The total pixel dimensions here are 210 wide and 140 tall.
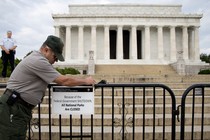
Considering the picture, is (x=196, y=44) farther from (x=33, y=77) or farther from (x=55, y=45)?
(x=33, y=77)

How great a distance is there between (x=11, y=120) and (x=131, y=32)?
5169 centimetres

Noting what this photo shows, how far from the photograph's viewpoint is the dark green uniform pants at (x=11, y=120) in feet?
13.1

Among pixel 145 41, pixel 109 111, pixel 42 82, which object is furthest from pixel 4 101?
pixel 145 41

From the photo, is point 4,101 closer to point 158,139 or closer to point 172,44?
point 158,139

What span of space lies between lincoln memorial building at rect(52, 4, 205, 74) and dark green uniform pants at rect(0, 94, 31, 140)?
152 feet

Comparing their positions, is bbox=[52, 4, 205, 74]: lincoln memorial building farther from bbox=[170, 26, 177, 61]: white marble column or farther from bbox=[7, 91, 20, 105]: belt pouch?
bbox=[7, 91, 20, 105]: belt pouch

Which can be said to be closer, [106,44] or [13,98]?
[13,98]

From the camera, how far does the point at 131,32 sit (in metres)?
54.6

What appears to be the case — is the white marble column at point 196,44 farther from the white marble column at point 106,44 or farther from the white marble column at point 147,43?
the white marble column at point 106,44

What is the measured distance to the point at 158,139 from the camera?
23.9ft

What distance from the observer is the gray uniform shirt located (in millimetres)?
3982

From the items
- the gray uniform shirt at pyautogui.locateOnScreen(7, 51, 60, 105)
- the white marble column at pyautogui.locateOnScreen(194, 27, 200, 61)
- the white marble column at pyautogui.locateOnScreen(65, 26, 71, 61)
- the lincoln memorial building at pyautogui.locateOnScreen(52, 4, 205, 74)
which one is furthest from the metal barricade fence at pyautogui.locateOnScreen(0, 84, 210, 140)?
the white marble column at pyautogui.locateOnScreen(194, 27, 200, 61)

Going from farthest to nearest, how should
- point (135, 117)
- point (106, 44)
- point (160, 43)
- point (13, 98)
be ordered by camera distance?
point (160, 43)
point (106, 44)
point (135, 117)
point (13, 98)

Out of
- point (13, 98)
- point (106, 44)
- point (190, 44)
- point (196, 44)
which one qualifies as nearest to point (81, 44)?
point (106, 44)
